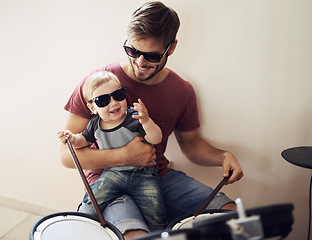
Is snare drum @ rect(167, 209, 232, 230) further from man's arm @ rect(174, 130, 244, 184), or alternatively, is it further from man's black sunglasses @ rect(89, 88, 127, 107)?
man's black sunglasses @ rect(89, 88, 127, 107)

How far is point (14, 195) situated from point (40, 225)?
165 centimetres

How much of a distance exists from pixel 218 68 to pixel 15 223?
179 centimetres

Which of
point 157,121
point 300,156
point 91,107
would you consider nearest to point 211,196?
point 300,156

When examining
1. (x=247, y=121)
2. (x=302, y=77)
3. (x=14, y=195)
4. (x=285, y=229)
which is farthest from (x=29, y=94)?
(x=285, y=229)

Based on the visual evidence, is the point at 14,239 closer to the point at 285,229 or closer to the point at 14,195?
the point at 14,195

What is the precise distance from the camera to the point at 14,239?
2.17 meters

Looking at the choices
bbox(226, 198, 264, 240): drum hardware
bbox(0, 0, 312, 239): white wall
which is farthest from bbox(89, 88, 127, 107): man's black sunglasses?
bbox(226, 198, 264, 240): drum hardware

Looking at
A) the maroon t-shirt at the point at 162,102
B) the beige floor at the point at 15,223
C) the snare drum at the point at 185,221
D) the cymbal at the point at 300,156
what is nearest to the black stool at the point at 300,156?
the cymbal at the point at 300,156

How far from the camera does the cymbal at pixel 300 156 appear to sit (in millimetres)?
1211

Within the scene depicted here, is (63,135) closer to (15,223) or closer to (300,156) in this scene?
(300,156)

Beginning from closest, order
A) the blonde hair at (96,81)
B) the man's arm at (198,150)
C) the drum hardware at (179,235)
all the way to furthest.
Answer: the drum hardware at (179,235), the blonde hair at (96,81), the man's arm at (198,150)

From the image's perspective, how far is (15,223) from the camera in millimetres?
2338

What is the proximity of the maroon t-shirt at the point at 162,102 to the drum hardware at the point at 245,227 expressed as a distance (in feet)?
3.43

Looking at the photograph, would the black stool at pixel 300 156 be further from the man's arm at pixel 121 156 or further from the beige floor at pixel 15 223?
the beige floor at pixel 15 223
